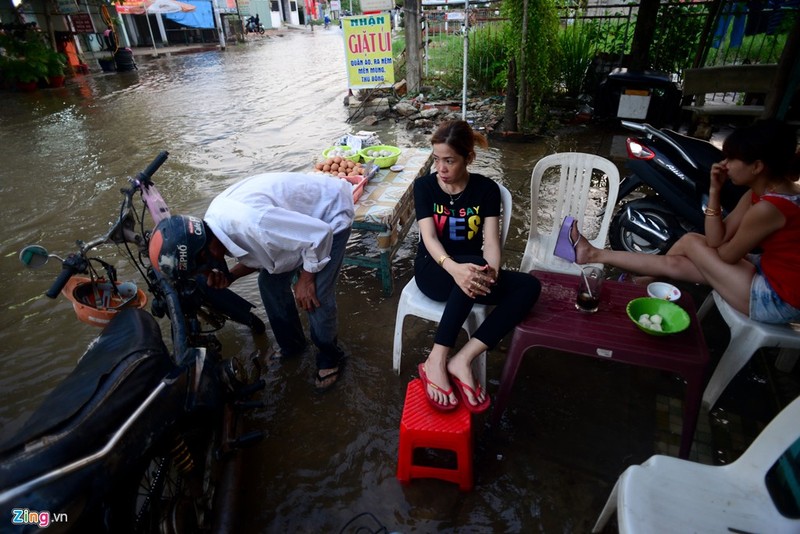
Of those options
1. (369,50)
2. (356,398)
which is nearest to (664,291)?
(356,398)

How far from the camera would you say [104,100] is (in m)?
11.3

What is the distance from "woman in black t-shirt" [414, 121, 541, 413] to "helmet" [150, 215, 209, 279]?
126 cm

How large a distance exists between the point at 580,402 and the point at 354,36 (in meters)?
7.91

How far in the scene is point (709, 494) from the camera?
1563 millimetres

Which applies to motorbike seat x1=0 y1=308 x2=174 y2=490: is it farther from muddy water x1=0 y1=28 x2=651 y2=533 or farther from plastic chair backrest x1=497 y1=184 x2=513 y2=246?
plastic chair backrest x1=497 y1=184 x2=513 y2=246

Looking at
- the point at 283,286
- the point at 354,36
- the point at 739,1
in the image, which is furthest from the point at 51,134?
the point at 739,1

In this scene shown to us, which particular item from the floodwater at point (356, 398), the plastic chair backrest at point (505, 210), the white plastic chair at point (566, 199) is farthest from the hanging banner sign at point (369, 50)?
the plastic chair backrest at point (505, 210)

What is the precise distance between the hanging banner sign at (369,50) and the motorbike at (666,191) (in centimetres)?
564

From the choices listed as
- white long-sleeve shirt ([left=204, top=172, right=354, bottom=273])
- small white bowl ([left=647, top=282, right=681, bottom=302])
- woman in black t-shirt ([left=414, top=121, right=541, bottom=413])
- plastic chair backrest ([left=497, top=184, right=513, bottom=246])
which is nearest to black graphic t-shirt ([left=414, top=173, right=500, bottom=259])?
woman in black t-shirt ([left=414, top=121, right=541, bottom=413])

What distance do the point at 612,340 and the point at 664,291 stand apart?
0.64m

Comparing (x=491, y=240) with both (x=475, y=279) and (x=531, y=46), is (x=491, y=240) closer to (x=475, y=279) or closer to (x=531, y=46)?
(x=475, y=279)

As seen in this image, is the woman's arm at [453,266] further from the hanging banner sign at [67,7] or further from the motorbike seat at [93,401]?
the hanging banner sign at [67,7]

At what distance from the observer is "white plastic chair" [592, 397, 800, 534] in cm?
147

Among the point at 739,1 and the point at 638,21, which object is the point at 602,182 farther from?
the point at 739,1
